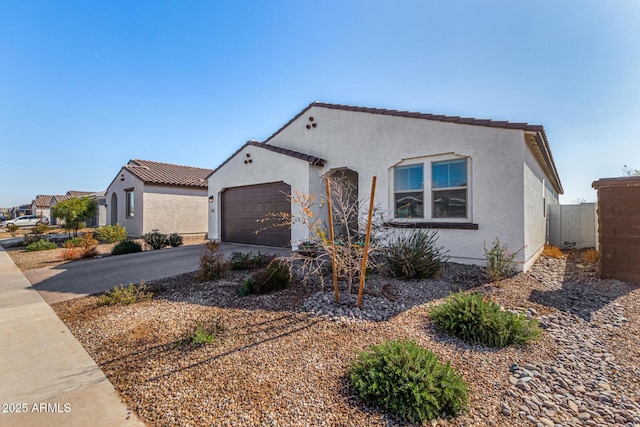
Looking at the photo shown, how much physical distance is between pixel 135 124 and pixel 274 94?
756 centimetres

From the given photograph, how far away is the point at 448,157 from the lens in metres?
7.95

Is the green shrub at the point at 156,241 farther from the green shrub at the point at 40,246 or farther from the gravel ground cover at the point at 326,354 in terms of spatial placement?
the gravel ground cover at the point at 326,354

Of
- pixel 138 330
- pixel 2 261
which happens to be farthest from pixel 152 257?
pixel 138 330

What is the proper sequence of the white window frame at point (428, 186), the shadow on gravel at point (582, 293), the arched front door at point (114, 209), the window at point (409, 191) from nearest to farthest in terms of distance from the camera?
the shadow on gravel at point (582, 293)
the white window frame at point (428, 186)
the window at point (409, 191)
the arched front door at point (114, 209)

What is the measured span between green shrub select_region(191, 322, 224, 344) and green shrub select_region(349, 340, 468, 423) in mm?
1884

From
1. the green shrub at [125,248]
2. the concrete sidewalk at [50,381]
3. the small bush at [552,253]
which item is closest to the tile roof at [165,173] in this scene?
the green shrub at [125,248]

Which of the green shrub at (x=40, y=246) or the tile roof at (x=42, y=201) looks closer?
the green shrub at (x=40, y=246)

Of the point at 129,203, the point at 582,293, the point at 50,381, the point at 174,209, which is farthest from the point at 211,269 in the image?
the point at 129,203

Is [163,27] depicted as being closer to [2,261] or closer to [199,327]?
[199,327]

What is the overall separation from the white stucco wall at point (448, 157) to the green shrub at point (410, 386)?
19.2 ft

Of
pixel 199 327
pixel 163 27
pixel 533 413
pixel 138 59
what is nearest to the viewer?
pixel 533 413

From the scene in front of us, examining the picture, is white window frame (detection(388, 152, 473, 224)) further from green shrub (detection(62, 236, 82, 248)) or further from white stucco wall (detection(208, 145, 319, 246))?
green shrub (detection(62, 236, 82, 248))

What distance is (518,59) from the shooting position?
8211 mm

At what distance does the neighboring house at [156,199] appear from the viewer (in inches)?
676
